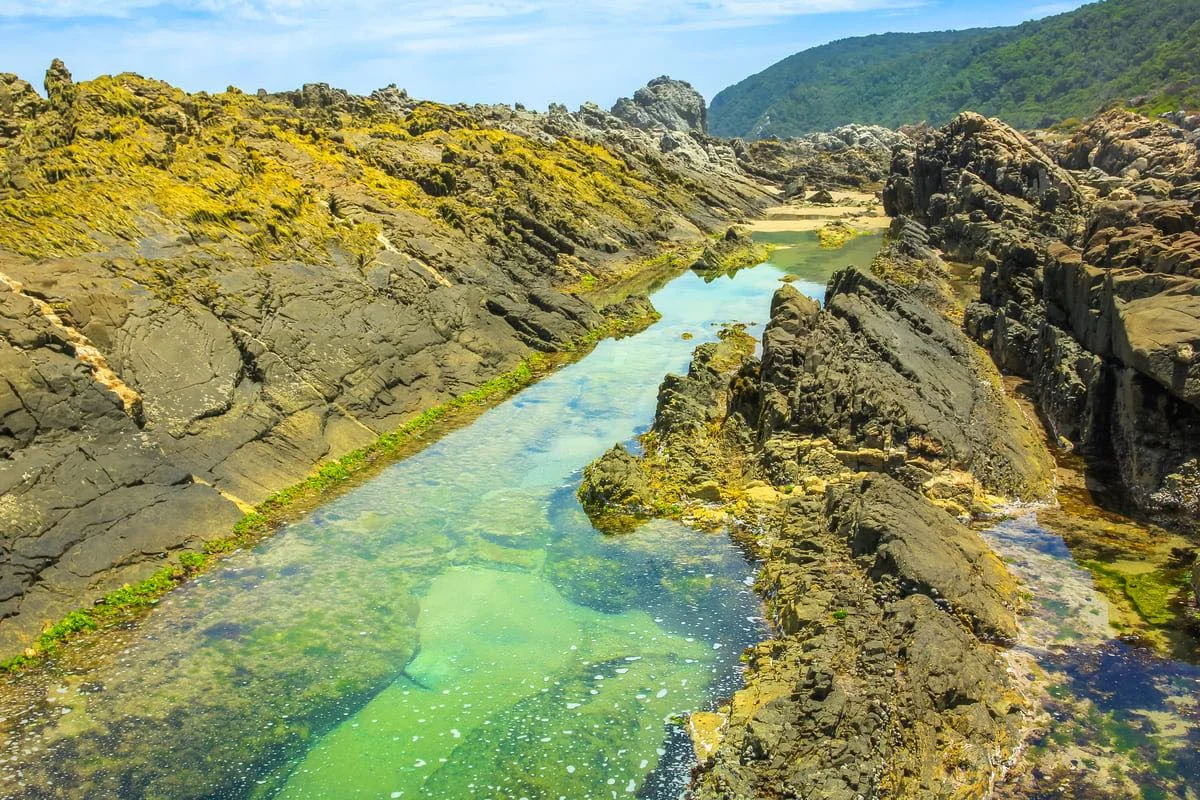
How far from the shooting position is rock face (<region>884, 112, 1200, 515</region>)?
82.2ft

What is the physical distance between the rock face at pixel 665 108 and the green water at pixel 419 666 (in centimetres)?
15567

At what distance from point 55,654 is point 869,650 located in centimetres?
1953

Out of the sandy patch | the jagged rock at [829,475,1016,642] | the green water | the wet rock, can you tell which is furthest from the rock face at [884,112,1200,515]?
the sandy patch

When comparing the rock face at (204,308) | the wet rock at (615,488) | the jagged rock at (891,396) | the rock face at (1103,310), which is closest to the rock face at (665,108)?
the rock face at (1103,310)

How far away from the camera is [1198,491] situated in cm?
2423

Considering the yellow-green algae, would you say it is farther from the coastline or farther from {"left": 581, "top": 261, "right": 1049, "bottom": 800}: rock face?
{"left": 581, "top": 261, "right": 1049, "bottom": 800}: rock face

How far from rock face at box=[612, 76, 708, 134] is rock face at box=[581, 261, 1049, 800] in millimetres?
146416

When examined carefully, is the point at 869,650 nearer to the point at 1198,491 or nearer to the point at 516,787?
the point at 516,787

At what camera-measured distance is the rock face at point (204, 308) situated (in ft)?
81.6

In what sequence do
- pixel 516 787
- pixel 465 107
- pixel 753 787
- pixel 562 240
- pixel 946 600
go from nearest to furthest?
1. pixel 753 787
2. pixel 516 787
3. pixel 946 600
4. pixel 562 240
5. pixel 465 107

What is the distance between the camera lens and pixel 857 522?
22328 mm

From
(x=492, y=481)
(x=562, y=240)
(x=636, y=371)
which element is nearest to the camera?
(x=492, y=481)

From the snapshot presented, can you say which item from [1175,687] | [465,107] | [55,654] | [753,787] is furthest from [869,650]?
[465,107]

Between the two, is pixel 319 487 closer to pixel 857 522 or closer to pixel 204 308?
pixel 204 308
